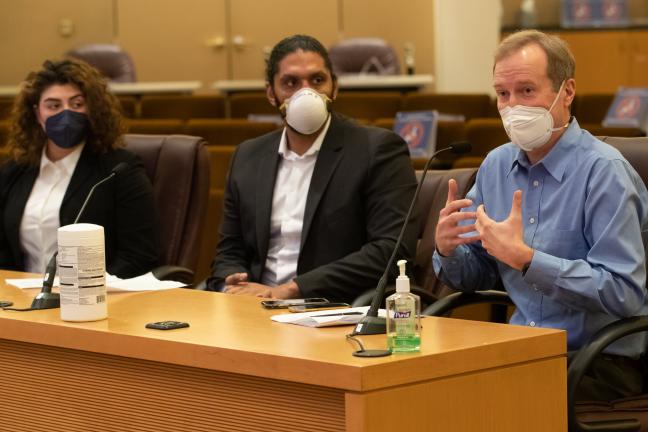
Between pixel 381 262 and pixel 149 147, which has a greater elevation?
pixel 149 147

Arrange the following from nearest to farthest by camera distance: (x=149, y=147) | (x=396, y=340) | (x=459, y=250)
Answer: (x=396, y=340), (x=459, y=250), (x=149, y=147)

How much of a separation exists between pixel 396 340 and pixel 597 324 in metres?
0.72

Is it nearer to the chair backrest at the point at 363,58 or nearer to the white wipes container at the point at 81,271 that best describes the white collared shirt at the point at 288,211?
the white wipes container at the point at 81,271

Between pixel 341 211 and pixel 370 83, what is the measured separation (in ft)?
21.9

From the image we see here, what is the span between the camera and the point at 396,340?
6.66ft

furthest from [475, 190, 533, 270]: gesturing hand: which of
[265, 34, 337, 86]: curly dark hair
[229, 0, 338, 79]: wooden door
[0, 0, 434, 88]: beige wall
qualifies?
[229, 0, 338, 79]: wooden door

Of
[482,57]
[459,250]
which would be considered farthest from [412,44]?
[459,250]

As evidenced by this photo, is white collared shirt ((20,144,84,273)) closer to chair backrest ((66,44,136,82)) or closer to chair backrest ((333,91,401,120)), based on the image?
chair backrest ((333,91,401,120))

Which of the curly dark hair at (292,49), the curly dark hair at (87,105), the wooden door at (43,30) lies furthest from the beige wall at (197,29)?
the curly dark hair at (292,49)

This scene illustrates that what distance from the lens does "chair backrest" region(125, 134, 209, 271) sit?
3977 millimetres

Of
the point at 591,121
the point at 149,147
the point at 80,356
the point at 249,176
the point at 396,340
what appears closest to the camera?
the point at 396,340

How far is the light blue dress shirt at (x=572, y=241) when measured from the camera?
244 centimetres

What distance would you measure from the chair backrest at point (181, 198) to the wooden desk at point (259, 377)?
4.46 ft

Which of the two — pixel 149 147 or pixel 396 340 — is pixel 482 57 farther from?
pixel 396 340
